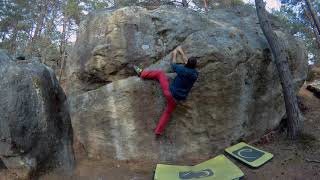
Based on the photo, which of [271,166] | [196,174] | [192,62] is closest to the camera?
[196,174]

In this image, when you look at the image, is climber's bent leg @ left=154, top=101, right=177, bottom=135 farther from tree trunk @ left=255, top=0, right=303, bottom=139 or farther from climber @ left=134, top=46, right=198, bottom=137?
tree trunk @ left=255, top=0, right=303, bottom=139

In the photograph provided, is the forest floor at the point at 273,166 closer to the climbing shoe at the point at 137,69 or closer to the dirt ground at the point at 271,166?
the dirt ground at the point at 271,166

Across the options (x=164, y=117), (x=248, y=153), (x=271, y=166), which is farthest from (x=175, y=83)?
(x=271, y=166)

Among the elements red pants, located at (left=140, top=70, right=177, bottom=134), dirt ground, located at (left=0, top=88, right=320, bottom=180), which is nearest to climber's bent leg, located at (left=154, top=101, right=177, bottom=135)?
red pants, located at (left=140, top=70, right=177, bottom=134)

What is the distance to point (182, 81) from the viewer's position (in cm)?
709

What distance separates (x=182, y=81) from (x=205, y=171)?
202 cm

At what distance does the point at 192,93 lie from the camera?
767 centimetres

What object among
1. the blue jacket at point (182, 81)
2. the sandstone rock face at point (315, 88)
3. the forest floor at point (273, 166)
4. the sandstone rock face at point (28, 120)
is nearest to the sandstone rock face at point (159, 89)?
the forest floor at point (273, 166)

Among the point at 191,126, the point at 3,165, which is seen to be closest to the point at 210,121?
the point at 191,126

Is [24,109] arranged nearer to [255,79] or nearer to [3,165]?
[3,165]

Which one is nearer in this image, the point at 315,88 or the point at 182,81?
the point at 182,81

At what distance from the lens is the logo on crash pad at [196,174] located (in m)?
6.59

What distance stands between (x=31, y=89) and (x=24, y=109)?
→ 43cm

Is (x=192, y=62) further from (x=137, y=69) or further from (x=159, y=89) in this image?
(x=137, y=69)
